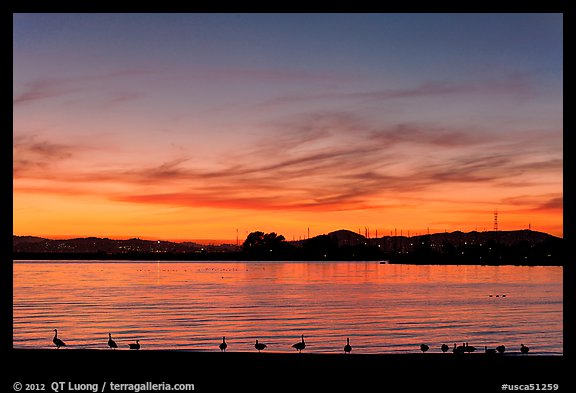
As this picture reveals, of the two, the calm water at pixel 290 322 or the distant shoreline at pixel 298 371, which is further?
the calm water at pixel 290 322

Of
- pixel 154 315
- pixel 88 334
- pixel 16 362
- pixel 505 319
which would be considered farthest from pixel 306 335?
pixel 16 362

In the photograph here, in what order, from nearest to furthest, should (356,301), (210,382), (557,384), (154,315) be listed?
(557,384)
(210,382)
(154,315)
(356,301)

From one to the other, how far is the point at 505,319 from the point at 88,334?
27.3 metres

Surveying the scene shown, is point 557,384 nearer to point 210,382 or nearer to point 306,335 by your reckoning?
point 210,382

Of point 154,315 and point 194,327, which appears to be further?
point 154,315

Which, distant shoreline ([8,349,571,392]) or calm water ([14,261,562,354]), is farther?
calm water ([14,261,562,354])

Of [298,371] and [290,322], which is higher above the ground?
[298,371]

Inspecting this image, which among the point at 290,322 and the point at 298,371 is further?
the point at 290,322

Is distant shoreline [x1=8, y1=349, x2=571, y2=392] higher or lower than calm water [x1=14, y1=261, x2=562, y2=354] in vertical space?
higher

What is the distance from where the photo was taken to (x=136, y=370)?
5652 millimetres

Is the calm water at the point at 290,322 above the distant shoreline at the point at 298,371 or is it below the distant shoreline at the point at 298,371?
below
